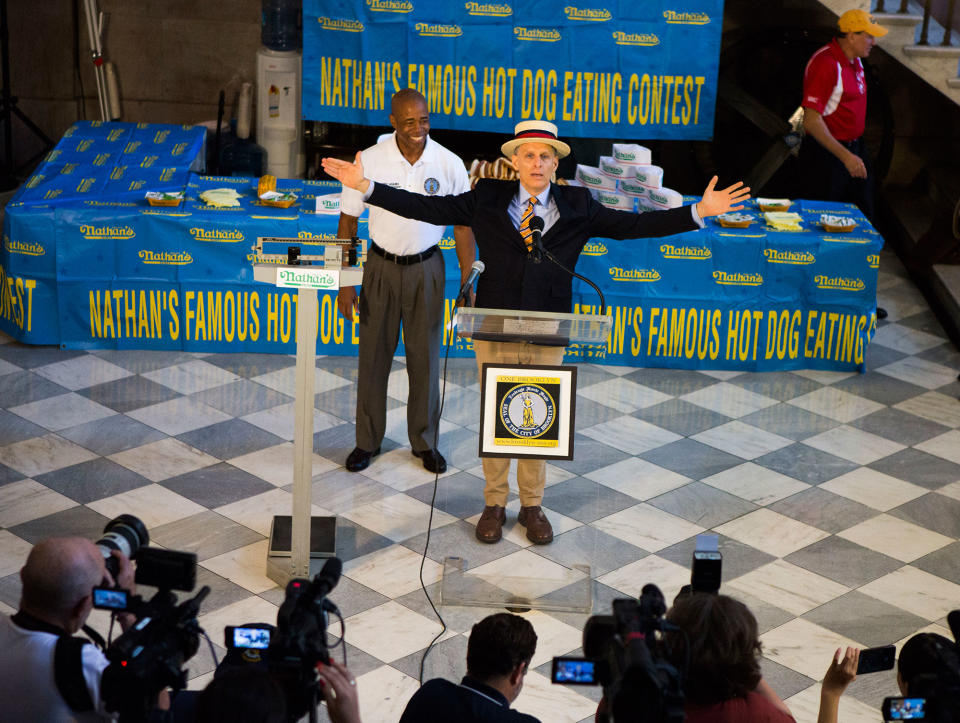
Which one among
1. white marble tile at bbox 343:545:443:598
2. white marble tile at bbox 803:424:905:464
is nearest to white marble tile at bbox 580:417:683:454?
white marble tile at bbox 803:424:905:464

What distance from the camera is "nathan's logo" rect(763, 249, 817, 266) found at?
736 centimetres

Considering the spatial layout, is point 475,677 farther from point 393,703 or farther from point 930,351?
point 930,351

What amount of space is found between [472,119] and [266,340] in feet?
7.21

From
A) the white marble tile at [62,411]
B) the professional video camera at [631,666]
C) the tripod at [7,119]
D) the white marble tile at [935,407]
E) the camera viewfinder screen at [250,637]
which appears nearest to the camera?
the professional video camera at [631,666]

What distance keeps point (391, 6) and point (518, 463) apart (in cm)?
432

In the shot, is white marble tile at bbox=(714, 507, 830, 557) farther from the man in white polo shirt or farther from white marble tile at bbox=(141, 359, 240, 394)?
white marble tile at bbox=(141, 359, 240, 394)

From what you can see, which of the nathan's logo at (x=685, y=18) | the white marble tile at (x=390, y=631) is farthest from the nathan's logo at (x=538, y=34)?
the white marble tile at (x=390, y=631)

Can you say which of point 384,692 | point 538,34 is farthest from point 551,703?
point 538,34

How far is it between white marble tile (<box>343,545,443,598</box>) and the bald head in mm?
2130

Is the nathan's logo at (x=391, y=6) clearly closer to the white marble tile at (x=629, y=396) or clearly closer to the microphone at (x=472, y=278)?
the white marble tile at (x=629, y=396)

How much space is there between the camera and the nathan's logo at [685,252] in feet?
24.1

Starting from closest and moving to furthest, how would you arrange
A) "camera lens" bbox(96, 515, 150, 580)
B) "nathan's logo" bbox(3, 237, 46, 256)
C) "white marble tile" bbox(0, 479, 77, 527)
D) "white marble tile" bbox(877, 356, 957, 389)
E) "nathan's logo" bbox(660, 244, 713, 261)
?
"camera lens" bbox(96, 515, 150, 580)
"white marble tile" bbox(0, 479, 77, 527)
"nathan's logo" bbox(3, 237, 46, 256)
"nathan's logo" bbox(660, 244, 713, 261)
"white marble tile" bbox(877, 356, 957, 389)

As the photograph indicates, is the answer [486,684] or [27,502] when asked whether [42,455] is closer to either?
[27,502]

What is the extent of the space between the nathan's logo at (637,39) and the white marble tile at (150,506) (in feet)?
14.1
